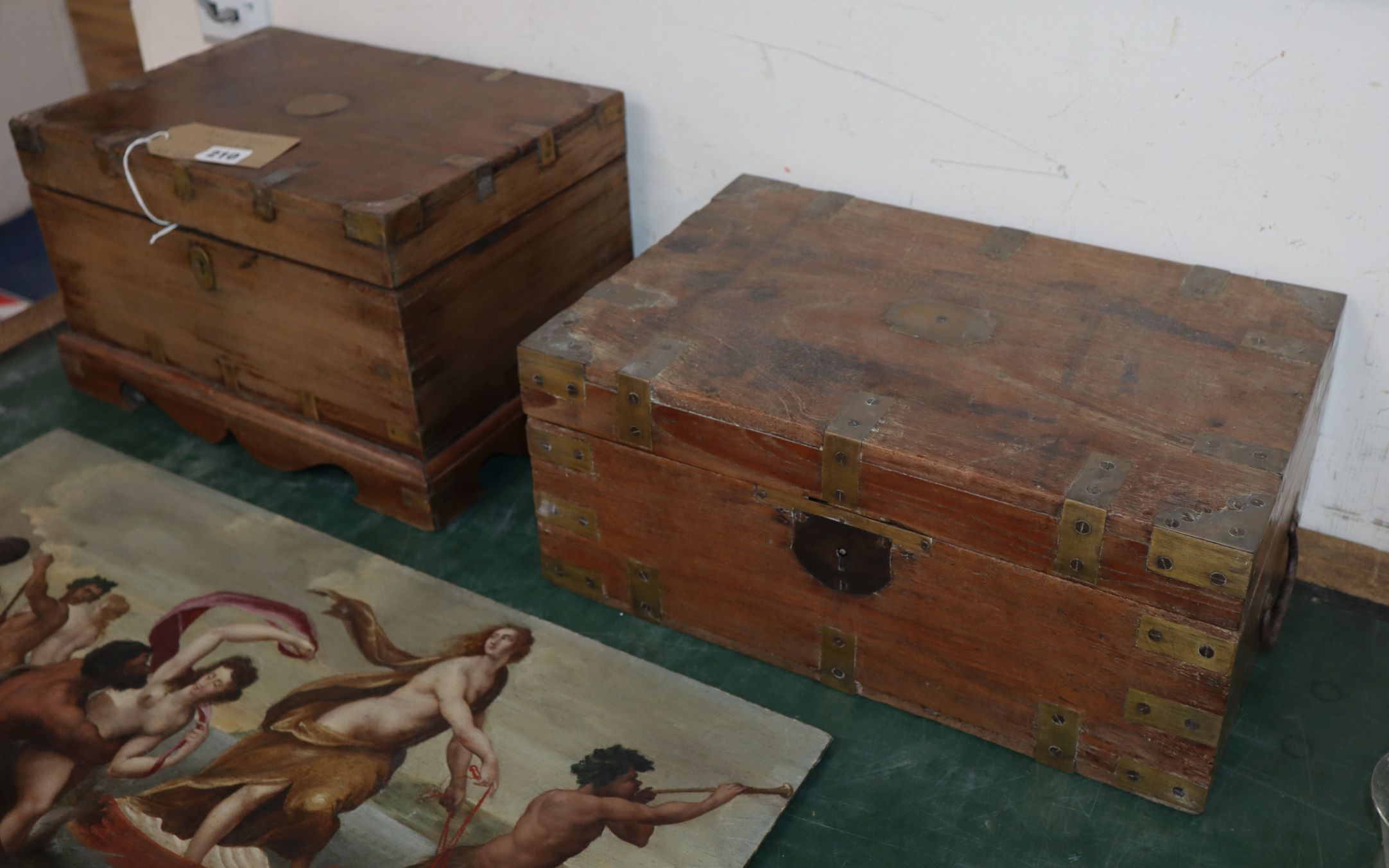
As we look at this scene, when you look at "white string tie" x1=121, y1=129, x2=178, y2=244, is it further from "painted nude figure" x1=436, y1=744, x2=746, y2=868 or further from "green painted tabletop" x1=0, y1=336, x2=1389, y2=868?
"painted nude figure" x1=436, y1=744, x2=746, y2=868

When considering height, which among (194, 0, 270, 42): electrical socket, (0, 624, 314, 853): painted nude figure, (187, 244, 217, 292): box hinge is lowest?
(0, 624, 314, 853): painted nude figure

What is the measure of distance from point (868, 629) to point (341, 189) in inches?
42.2

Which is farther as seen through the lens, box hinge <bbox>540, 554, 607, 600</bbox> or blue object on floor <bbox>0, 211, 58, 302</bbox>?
blue object on floor <bbox>0, 211, 58, 302</bbox>

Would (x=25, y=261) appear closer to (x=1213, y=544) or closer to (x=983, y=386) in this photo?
(x=983, y=386)

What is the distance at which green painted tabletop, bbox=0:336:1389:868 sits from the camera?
1663mm

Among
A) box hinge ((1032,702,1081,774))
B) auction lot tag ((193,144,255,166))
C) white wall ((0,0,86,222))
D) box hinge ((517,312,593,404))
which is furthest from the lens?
white wall ((0,0,86,222))

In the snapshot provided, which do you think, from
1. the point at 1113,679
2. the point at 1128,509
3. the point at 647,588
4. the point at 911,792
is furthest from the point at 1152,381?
the point at 647,588

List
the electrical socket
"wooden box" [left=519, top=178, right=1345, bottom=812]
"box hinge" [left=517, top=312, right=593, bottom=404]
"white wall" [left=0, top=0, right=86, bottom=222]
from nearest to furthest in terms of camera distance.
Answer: "wooden box" [left=519, top=178, right=1345, bottom=812]
"box hinge" [left=517, top=312, right=593, bottom=404]
the electrical socket
"white wall" [left=0, top=0, right=86, bottom=222]

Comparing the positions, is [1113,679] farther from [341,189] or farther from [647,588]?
[341,189]

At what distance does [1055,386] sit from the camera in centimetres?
173

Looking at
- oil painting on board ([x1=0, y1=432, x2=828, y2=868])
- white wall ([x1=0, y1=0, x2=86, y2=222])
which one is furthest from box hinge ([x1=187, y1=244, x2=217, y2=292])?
white wall ([x1=0, y1=0, x2=86, y2=222])

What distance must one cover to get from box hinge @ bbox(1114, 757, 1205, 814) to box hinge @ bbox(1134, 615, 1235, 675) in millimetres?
201

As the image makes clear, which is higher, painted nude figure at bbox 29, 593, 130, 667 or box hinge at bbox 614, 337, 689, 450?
box hinge at bbox 614, 337, 689, 450

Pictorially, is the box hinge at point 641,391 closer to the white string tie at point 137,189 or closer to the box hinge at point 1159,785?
the box hinge at point 1159,785
